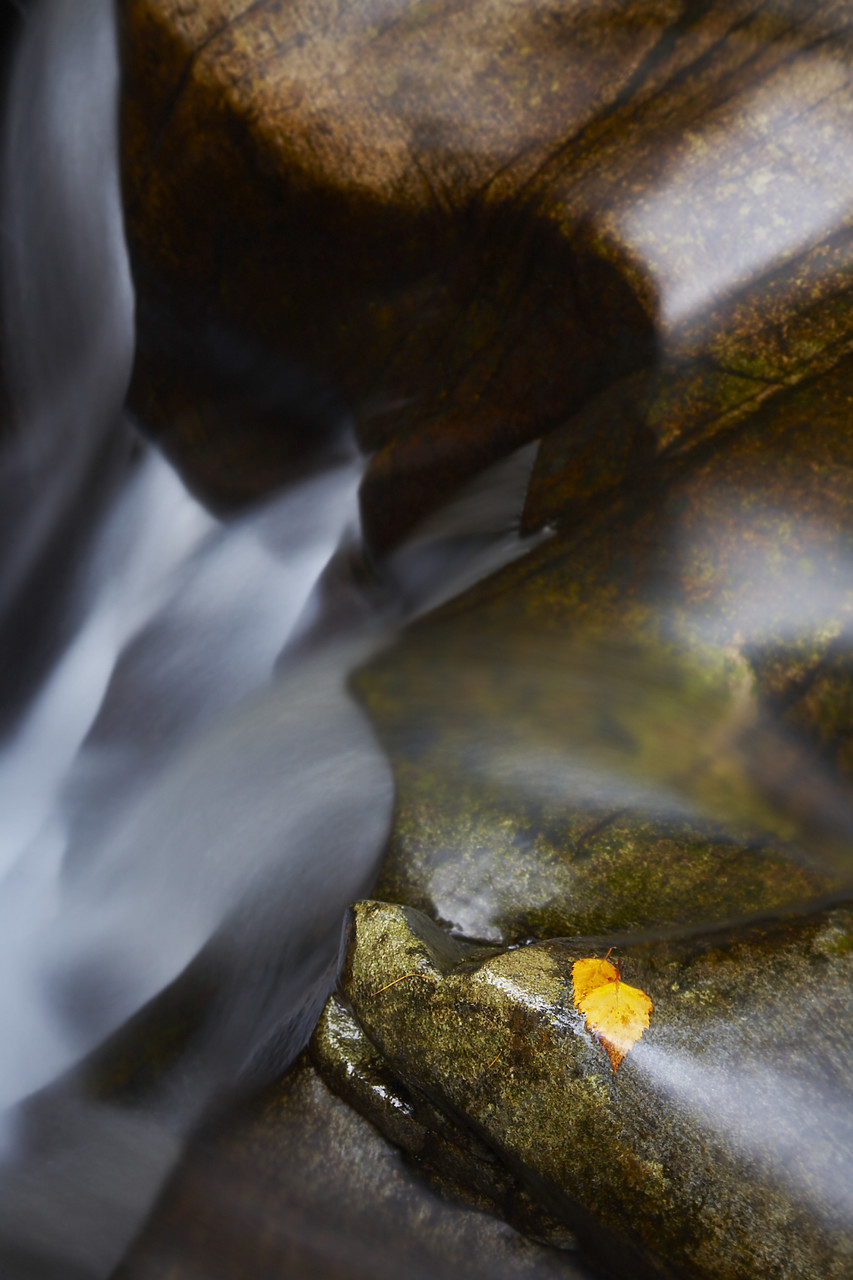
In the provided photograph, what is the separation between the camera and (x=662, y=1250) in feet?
5.16

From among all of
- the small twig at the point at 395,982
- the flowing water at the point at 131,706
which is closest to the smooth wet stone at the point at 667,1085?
the small twig at the point at 395,982

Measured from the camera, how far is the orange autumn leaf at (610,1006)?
1.73 metres

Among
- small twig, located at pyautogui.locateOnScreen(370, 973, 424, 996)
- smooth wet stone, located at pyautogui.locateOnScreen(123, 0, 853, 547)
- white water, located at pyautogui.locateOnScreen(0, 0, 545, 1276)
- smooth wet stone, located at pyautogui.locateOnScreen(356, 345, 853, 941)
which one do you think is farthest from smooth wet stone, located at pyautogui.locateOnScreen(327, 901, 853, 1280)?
smooth wet stone, located at pyautogui.locateOnScreen(123, 0, 853, 547)

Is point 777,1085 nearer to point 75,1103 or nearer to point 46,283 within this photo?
point 75,1103

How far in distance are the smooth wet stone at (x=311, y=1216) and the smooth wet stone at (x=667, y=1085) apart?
121 millimetres

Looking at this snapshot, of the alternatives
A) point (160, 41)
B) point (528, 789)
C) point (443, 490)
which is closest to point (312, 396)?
point (443, 490)

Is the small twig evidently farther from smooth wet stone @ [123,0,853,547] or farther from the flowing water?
smooth wet stone @ [123,0,853,547]

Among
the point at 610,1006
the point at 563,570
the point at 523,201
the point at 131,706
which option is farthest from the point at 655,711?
the point at 131,706

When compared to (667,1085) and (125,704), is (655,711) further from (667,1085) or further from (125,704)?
(125,704)

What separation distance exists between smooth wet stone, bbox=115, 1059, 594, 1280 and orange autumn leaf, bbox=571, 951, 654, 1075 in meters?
0.50

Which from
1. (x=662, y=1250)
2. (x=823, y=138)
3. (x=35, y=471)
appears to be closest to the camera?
(x=662, y=1250)

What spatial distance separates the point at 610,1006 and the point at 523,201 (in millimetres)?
3021

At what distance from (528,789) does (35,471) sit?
3.66 m

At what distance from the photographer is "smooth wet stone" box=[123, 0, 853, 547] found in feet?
9.49
